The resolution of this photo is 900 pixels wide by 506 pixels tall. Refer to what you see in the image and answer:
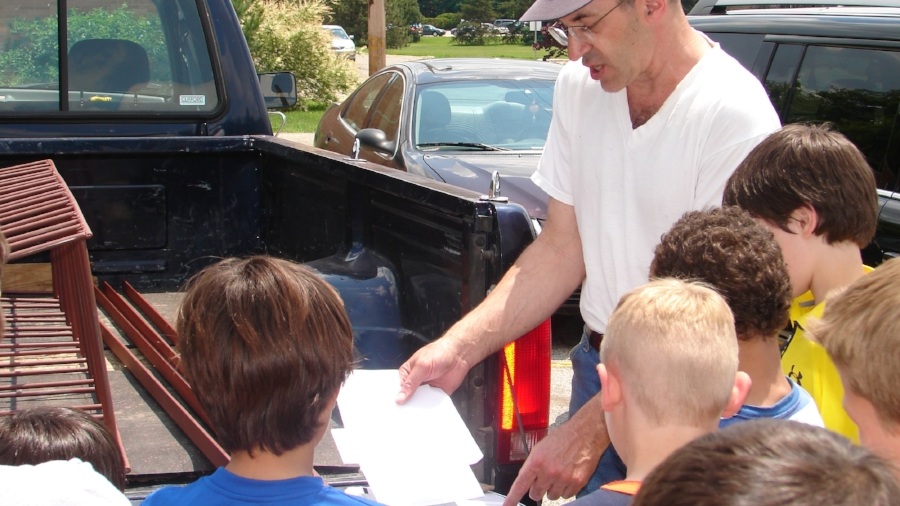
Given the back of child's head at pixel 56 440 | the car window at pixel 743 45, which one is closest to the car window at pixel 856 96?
the car window at pixel 743 45

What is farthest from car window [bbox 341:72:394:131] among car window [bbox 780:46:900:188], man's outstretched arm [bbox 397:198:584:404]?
man's outstretched arm [bbox 397:198:584:404]

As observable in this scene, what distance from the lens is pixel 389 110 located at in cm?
736

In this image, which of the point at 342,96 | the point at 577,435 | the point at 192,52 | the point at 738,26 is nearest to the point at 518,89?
the point at 738,26

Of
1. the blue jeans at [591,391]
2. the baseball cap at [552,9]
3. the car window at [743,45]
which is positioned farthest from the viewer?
the car window at [743,45]

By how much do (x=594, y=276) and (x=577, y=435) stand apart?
515mm

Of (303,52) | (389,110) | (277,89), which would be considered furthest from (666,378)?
(303,52)

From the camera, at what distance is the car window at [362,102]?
7.87 m

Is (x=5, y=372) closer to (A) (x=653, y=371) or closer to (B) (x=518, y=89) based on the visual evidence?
(A) (x=653, y=371)

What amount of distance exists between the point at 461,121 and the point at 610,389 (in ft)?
17.6

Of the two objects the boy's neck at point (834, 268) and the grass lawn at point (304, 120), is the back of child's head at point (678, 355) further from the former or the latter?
the grass lawn at point (304, 120)

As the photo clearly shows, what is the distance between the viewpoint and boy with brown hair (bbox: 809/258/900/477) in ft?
5.11

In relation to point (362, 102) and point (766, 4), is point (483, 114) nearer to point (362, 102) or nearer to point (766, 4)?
point (362, 102)

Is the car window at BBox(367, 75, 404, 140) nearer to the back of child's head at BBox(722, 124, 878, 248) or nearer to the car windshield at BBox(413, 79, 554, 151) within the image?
the car windshield at BBox(413, 79, 554, 151)

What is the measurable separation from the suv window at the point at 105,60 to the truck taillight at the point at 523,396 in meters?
2.09
